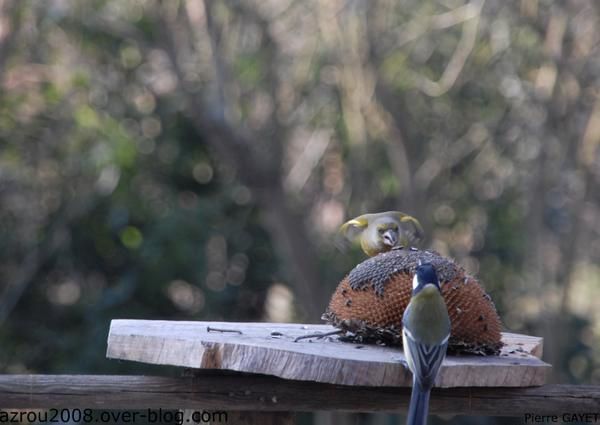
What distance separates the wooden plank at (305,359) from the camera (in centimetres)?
347

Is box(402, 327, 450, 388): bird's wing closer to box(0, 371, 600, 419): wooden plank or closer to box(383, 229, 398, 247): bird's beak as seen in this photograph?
box(0, 371, 600, 419): wooden plank

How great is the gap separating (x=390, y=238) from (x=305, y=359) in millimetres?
1688

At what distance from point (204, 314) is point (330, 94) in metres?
2.99

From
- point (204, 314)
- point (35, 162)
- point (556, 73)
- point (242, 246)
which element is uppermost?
point (556, 73)

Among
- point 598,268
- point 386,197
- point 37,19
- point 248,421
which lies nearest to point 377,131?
point 386,197

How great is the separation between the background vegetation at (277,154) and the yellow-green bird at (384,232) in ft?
11.4

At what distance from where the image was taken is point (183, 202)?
11148 mm

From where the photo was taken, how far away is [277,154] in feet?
31.7

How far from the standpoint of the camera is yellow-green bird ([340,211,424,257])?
512 centimetres

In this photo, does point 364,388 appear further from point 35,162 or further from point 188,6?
point 35,162

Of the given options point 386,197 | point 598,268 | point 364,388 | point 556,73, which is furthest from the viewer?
point 598,268

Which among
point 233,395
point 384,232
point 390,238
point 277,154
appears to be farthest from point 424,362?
point 277,154

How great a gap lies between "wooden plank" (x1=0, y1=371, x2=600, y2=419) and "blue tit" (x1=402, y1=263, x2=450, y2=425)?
1.12 ft

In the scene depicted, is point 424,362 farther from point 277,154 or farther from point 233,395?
point 277,154
